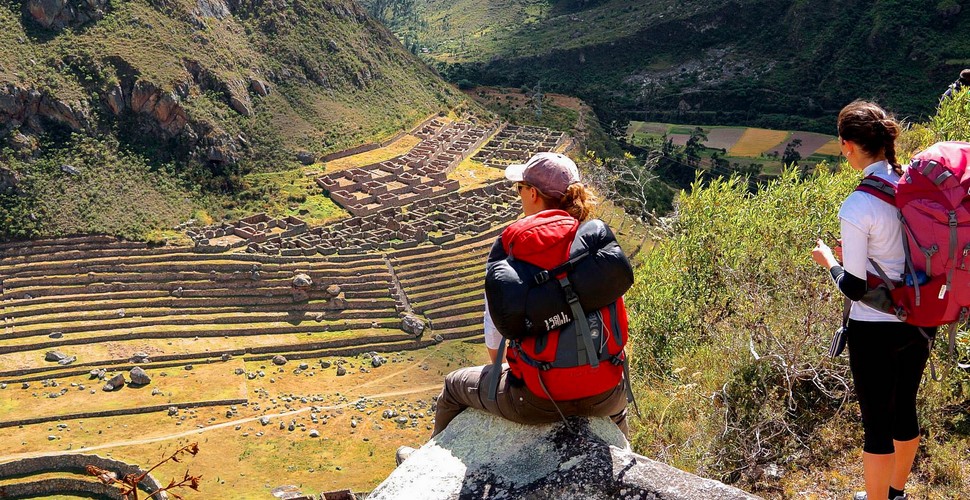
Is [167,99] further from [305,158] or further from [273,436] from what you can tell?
[273,436]

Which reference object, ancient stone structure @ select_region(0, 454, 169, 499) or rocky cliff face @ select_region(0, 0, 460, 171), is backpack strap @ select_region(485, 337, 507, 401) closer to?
ancient stone structure @ select_region(0, 454, 169, 499)

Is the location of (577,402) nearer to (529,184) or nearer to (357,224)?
(529,184)

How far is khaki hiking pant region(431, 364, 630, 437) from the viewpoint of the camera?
4191 mm

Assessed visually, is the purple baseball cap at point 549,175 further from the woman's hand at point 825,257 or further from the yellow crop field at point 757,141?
the yellow crop field at point 757,141

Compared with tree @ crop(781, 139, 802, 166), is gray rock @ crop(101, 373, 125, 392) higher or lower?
higher

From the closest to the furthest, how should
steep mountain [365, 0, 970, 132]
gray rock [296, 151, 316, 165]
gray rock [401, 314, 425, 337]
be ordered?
1. gray rock [401, 314, 425, 337]
2. gray rock [296, 151, 316, 165]
3. steep mountain [365, 0, 970, 132]

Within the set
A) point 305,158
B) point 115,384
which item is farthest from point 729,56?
point 115,384

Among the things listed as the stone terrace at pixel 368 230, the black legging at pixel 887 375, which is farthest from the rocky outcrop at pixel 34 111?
the black legging at pixel 887 375

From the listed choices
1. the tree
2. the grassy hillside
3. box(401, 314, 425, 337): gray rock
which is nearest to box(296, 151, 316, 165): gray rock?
box(401, 314, 425, 337): gray rock

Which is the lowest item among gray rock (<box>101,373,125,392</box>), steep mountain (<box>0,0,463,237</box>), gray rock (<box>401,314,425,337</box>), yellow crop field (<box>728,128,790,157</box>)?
yellow crop field (<box>728,128,790,157</box>)

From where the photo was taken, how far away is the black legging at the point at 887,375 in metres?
4.54

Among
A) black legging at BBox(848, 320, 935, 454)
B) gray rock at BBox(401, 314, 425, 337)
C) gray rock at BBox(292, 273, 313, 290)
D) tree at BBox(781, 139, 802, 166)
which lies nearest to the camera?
black legging at BBox(848, 320, 935, 454)

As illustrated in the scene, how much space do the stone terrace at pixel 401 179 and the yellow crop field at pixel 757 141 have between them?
20.4 metres

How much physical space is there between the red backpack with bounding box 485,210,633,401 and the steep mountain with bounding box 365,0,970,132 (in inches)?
2268
